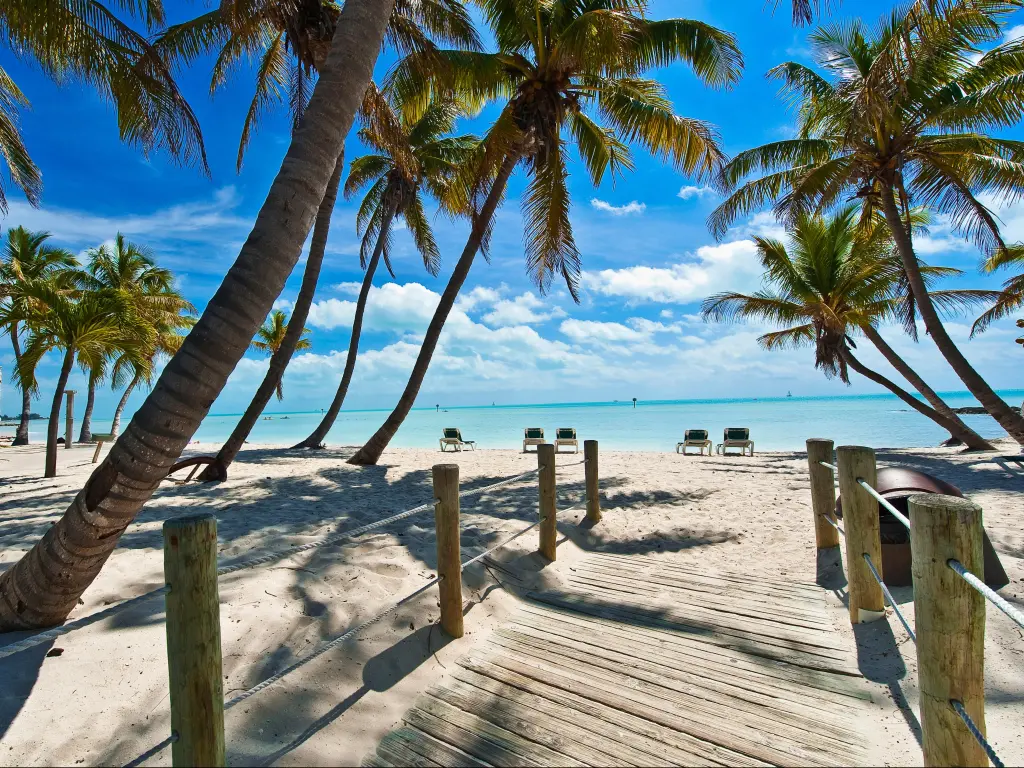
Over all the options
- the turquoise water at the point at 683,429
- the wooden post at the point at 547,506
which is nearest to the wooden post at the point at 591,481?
the wooden post at the point at 547,506

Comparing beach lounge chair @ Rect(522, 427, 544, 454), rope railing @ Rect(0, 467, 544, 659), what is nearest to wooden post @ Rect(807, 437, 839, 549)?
rope railing @ Rect(0, 467, 544, 659)

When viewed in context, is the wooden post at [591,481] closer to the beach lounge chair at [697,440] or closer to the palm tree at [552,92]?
the palm tree at [552,92]

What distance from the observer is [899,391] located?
13820mm

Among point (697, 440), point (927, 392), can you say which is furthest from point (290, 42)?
point (927, 392)

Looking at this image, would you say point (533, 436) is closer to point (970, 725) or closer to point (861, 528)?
point (861, 528)

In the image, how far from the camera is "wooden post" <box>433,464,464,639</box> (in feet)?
11.0

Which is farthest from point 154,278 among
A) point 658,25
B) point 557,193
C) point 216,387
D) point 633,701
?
point 633,701

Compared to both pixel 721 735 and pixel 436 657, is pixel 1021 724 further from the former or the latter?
pixel 436 657

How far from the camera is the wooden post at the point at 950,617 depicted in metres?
1.64

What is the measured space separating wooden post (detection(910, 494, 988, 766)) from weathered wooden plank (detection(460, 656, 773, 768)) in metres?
0.82

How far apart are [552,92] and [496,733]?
9.53 meters

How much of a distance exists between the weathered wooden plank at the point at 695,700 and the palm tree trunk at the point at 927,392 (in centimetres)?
1331

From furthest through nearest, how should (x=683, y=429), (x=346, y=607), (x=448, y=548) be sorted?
(x=683, y=429) < (x=346, y=607) < (x=448, y=548)

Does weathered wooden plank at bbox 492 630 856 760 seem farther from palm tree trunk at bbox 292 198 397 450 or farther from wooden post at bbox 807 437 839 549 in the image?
palm tree trunk at bbox 292 198 397 450
